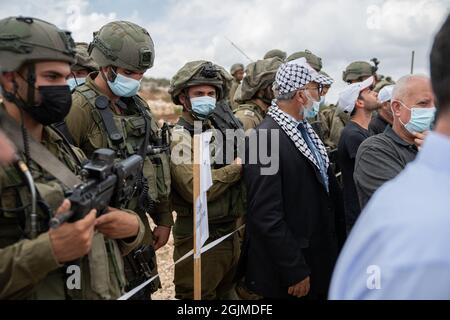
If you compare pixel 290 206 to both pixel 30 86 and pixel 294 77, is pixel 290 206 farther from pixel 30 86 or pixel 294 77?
pixel 30 86

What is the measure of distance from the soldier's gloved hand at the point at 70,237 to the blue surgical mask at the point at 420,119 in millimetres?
2578

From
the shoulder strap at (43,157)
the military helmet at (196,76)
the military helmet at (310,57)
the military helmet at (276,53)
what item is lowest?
the shoulder strap at (43,157)

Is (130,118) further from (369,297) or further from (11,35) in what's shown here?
(369,297)

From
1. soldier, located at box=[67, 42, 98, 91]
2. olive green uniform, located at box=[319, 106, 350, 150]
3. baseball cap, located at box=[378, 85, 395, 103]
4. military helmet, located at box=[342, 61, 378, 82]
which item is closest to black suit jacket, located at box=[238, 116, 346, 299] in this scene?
baseball cap, located at box=[378, 85, 395, 103]

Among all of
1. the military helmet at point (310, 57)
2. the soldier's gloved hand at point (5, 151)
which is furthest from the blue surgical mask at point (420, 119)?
the military helmet at point (310, 57)

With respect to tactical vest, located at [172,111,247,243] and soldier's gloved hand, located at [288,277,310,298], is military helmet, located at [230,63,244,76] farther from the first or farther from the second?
soldier's gloved hand, located at [288,277,310,298]

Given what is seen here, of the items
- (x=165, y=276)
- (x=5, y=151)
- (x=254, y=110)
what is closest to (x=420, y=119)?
(x=254, y=110)

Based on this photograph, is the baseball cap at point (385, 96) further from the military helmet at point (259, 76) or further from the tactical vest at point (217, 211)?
the tactical vest at point (217, 211)

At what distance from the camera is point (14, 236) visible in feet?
6.82

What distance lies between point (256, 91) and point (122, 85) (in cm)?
225

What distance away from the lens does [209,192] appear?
12.1 ft

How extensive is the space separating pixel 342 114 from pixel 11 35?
5827 mm

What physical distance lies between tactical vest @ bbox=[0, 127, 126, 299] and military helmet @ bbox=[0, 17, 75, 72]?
497mm

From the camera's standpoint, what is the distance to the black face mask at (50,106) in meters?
2.20
